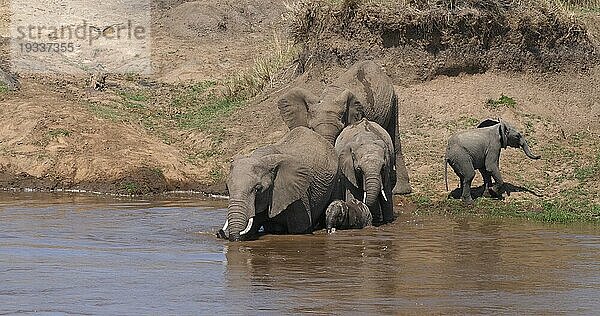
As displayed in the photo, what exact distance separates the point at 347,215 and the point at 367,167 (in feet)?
2.03

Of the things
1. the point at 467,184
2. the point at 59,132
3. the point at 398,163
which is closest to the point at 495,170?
the point at 467,184

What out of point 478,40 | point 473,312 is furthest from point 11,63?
point 473,312

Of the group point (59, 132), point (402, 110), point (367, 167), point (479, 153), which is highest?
point (402, 110)

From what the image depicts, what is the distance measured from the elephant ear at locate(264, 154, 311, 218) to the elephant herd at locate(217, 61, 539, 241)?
0.04 ft

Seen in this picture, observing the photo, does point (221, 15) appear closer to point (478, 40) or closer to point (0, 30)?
point (0, 30)

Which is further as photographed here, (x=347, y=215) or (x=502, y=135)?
(x=502, y=135)

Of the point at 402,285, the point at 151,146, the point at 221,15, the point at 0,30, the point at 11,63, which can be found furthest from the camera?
the point at 221,15

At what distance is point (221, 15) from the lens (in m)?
34.3

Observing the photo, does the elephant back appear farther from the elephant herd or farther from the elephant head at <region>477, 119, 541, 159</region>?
the elephant head at <region>477, 119, 541, 159</region>

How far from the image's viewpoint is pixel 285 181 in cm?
1317

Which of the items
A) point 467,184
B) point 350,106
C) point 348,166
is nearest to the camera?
point 348,166

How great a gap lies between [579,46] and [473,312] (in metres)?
13.2

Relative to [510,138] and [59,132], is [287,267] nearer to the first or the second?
[510,138]

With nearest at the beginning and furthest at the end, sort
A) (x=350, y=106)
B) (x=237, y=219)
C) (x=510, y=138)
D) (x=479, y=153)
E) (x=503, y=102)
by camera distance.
Result: (x=237, y=219) → (x=350, y=106) → (x=479, y=153) → (x=510, y=138) → (x=503, y=102)
